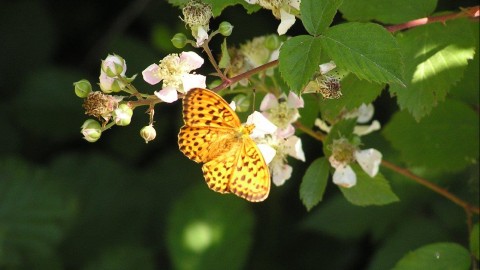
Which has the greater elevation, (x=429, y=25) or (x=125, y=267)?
(x=429, y=25)

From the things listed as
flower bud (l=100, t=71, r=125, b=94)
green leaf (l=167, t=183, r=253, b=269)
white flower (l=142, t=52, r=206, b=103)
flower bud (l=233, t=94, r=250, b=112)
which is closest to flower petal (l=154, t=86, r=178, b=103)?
white flower (l=142, t=52, r=206, b=103)

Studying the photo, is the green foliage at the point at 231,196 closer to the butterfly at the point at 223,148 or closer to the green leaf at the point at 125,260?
the green leaf at the point at 125,260

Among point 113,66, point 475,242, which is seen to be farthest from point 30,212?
point 475,242

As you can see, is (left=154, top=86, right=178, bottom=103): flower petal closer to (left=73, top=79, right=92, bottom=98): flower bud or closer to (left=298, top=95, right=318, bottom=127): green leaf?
(left=73, top=79, right=92, bottom=98): flower bud

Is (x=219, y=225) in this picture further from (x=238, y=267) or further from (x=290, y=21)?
(x=290, y=21)

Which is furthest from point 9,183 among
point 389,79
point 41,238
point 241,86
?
point 389,79

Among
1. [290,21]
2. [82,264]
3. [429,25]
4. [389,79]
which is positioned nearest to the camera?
[389,79]
